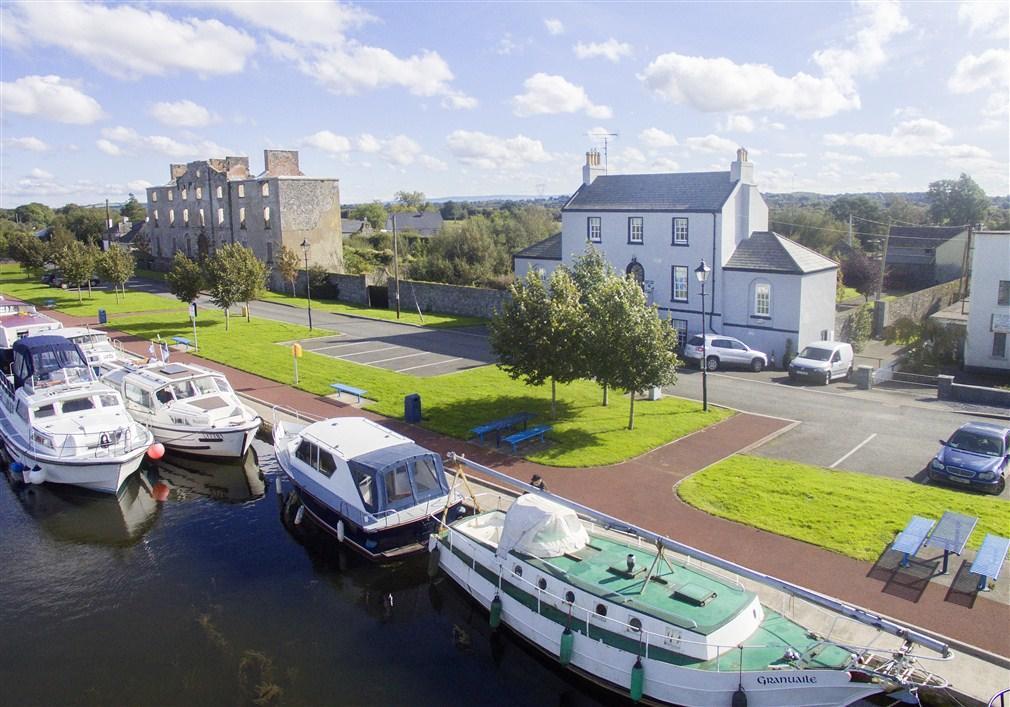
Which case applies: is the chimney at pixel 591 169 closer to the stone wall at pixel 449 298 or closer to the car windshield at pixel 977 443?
the stone wall at pixel 449 298

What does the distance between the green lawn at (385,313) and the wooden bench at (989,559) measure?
113 feet

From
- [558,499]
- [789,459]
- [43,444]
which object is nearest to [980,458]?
[789,459]

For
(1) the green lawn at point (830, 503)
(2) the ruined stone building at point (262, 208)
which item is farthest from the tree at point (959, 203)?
(1) the green lawn at point (830, 503)

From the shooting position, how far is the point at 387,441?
1842 cm

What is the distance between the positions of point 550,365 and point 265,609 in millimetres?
12017

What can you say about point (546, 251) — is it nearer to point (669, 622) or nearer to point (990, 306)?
point (990, 306)

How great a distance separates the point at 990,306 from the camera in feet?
117

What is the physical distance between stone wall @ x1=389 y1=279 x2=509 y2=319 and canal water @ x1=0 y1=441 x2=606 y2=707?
2918 centimetres

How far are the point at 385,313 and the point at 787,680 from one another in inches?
1715

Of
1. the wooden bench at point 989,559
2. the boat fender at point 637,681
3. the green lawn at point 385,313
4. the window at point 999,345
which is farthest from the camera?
the green lawn at point 385,313

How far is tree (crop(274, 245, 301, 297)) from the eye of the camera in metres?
59.6

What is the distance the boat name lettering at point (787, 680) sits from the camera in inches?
433

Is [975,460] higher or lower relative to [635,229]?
lower

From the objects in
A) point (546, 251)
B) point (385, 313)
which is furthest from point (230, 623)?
point (385, 313)
